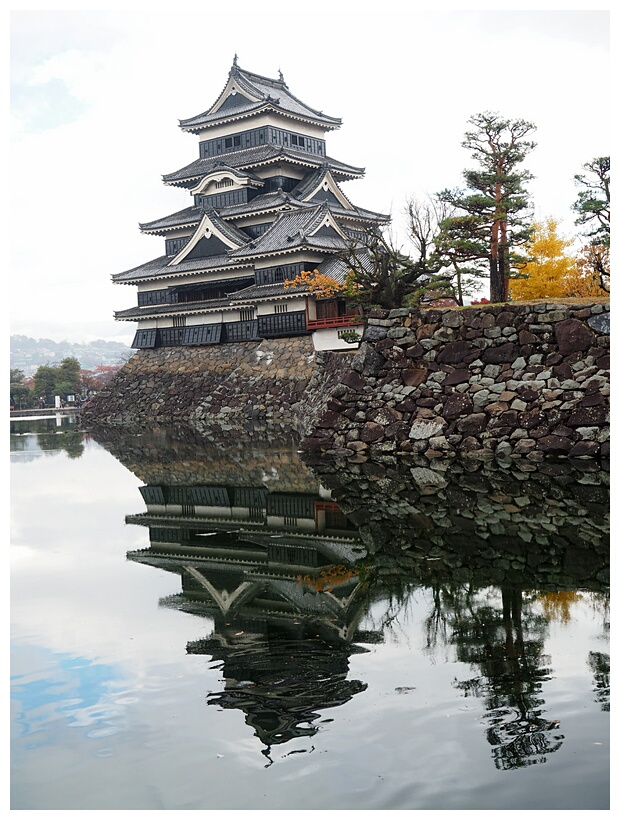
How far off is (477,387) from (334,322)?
17.1 meters

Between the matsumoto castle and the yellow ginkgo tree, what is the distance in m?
7.14

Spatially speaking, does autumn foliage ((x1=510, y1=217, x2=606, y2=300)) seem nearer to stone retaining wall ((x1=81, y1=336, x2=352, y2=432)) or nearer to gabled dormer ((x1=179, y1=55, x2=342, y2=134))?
stone retaining wall ((x1=81, y1=336, x2=352, y2=432))

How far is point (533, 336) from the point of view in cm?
1731

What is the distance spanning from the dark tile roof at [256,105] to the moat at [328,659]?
34159mm

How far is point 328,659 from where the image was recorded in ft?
19.6

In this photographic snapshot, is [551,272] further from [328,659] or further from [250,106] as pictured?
[328,659]

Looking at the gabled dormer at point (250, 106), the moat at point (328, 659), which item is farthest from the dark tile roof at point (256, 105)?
the moat at point (328, 659)

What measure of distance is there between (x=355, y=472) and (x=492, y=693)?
10949mm

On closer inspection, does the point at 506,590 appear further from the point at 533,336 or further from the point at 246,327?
the point at 246,327

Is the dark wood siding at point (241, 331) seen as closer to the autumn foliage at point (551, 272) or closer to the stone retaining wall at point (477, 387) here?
the autumn foliage at point (551, 272)

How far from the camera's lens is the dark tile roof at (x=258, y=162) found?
41.0 metres

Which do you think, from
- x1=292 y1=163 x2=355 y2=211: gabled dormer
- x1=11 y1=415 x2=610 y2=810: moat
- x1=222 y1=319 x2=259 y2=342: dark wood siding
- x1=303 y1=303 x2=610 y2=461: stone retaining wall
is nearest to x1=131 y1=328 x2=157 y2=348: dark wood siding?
x1=222 y1=319 x2=259 y2=342: dark wood siding

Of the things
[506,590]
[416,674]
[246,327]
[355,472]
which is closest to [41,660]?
[416,674]

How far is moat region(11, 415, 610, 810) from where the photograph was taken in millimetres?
4270
